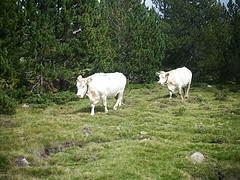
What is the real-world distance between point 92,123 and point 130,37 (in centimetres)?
2462

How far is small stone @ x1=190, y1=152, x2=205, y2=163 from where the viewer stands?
16594mm

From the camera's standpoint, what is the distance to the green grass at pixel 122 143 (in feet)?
50.0

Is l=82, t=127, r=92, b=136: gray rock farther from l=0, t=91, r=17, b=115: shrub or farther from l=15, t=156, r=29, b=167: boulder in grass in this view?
l=0, t=91, r=17, b=115: shrub

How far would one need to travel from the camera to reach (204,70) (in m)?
51.2

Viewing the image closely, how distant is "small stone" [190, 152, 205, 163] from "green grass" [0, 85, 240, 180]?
0.19m

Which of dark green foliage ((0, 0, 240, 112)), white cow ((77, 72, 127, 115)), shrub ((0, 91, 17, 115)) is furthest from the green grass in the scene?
dark green foliage ((0, 0, 240, 112))

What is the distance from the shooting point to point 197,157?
1673 cm

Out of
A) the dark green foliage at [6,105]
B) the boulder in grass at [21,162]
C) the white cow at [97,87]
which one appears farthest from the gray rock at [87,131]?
the dark green foliage at [6,105]

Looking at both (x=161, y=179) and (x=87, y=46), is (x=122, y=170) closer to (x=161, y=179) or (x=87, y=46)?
(x=161, y=179)

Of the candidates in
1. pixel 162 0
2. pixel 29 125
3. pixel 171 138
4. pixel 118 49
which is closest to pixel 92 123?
pixel 29 125

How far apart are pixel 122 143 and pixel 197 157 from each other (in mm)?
3105

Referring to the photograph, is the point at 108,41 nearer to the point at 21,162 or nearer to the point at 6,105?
the point at 6,105

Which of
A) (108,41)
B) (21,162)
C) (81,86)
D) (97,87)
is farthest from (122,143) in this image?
(108,41)

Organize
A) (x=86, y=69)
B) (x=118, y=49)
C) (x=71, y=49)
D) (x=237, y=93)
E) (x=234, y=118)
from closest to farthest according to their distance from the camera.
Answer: (x=234, y=118), (x=71, y=49), (x=86, y=69), (x=237, y=93), (x=118, y=49)
